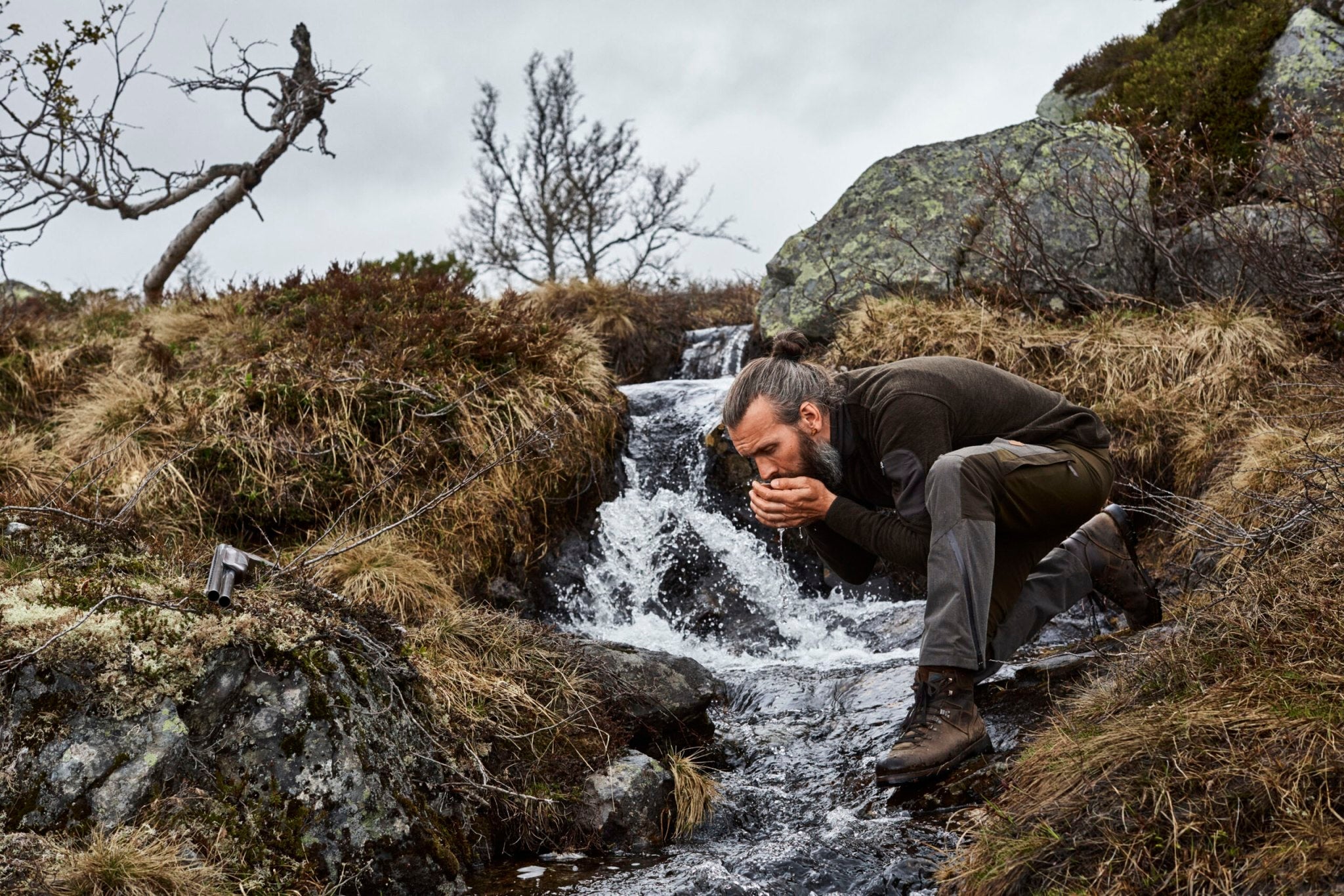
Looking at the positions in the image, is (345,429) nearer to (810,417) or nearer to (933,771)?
(810,417)

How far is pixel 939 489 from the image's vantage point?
3.02m

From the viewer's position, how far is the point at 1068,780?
7.62 ft

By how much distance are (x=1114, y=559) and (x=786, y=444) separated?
1540mm

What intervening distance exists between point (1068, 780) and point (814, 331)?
18.8 feet

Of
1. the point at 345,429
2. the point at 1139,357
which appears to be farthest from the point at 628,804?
the point at 1139,357

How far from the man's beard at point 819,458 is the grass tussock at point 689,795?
111cm

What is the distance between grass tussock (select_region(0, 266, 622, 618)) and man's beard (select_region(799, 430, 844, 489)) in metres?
1.82

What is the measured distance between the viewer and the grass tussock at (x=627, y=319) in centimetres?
898

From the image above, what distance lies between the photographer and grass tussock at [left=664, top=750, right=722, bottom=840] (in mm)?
3096

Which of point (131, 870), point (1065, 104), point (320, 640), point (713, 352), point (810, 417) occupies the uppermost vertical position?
point (1065, 104)

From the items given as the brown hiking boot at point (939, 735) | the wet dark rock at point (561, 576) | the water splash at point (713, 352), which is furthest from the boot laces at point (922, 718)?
the water splash at point (713, 352)

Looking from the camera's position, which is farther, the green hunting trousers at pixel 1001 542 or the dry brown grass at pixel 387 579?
the dry brown grass at pixel 387 579

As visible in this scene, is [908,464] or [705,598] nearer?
[908,464]

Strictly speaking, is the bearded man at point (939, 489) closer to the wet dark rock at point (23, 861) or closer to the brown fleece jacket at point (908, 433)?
the brown fleece jacket at point (908, 433)
